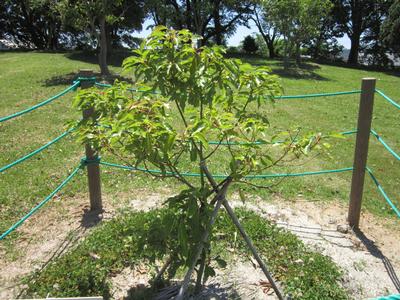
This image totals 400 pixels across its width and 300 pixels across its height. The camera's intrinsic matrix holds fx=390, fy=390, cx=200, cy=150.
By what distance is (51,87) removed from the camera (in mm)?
11562

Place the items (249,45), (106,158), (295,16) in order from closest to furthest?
(106,158), (295,16), (249,45)

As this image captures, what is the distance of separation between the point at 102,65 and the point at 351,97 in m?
8.29

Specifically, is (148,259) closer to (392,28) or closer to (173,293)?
(173,293)

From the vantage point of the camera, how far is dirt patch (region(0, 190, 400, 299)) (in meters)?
3.21

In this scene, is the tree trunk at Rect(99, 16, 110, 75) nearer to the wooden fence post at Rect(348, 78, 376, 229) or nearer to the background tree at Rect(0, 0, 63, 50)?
the wooden fence post at Rect(348, 78, 376, 229)

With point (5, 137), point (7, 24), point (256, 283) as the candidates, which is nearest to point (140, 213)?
point (256, 283)

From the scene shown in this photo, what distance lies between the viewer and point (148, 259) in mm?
3451

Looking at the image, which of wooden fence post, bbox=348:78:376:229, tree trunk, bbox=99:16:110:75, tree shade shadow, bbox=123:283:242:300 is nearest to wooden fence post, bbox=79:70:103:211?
tree shade shadow, bbox=123:283:242:300

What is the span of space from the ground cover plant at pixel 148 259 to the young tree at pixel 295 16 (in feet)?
44.4

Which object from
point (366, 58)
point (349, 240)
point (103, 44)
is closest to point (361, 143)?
point (349, 240)

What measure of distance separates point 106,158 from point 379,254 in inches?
161

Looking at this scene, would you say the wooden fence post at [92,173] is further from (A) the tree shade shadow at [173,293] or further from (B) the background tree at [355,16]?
(B) the background tree at [355,16]

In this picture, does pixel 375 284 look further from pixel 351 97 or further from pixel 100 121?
pixel 351 97

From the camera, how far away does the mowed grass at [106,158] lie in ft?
16.3
